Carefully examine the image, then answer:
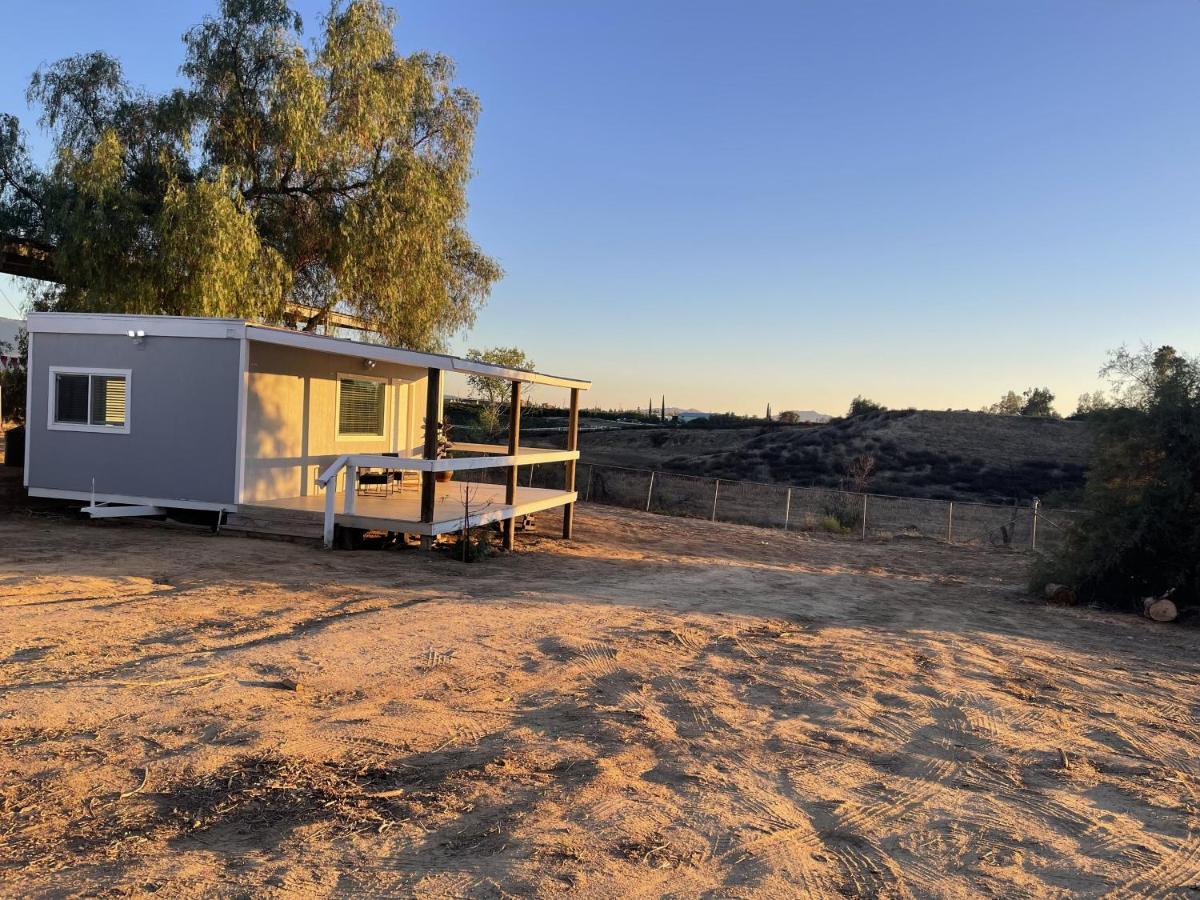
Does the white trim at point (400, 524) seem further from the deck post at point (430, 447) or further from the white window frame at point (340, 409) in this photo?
the white window frame at point (340, 409)

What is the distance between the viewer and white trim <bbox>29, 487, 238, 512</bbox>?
1219cm

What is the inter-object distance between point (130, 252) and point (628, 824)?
641 inches

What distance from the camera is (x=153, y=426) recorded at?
1245 centimetres

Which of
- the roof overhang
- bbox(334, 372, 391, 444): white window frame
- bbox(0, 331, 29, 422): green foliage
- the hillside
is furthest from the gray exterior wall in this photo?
the hillside

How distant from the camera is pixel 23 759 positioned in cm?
423

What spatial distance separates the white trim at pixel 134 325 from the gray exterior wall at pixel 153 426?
94 mm

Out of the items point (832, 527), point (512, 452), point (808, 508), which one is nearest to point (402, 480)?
point (512, 452)

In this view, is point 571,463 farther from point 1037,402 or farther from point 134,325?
point 1037,402

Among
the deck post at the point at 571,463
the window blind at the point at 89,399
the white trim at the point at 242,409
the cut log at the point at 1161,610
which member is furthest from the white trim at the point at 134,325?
the cut log at the point at 1161,610

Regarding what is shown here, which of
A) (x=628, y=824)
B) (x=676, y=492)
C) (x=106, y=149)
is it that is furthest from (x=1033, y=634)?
(x=106, y=149)

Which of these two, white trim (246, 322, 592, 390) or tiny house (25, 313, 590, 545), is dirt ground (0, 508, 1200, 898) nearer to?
tiny house (25, 313, 590, 545)

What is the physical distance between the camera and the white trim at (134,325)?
39.2 ft

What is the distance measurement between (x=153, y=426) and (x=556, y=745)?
32.6 feet

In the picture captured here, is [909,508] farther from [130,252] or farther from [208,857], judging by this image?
[208,857]
